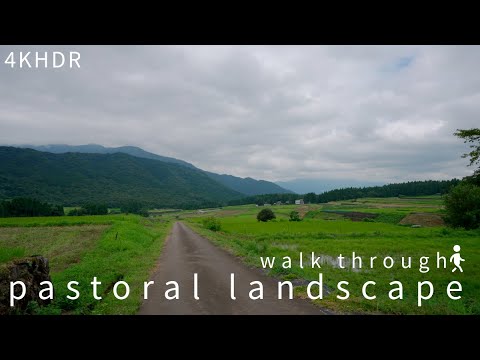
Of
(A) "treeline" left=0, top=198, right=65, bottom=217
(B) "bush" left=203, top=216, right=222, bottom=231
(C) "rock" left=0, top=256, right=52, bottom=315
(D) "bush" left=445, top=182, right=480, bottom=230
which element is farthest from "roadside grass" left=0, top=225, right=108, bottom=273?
(A) "treeline" left=0, top=198, right=65, bottom=217

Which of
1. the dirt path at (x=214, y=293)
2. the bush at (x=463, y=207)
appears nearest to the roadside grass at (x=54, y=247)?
the dirt path at (x=214, y=293)

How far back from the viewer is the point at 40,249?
23859 millimetres

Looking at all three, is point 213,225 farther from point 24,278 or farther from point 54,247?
point 24,278

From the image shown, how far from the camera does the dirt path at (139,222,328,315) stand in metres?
8.22

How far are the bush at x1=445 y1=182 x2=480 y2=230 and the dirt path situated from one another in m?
32.1

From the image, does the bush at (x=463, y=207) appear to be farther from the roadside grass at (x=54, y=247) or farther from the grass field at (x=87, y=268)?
the roadside grass at (x=54, y=247)

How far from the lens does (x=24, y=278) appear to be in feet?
26.1

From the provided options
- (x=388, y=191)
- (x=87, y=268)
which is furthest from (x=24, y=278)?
(x=388, y=191)

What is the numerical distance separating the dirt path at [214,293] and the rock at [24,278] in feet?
9.43

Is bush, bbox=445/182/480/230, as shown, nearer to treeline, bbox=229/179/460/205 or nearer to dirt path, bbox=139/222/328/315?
dirt path, bbox=139/222/328/315

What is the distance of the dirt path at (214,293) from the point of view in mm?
8219
